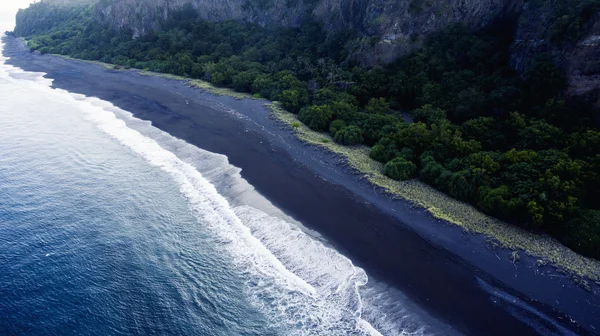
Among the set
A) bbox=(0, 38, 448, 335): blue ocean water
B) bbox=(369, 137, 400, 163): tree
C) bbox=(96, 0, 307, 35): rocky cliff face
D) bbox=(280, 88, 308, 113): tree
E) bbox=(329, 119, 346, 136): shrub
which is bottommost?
bbox=(0, 38, 448, 335): blue ocean water

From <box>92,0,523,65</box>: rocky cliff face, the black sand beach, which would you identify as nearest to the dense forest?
<box>92,0,523,65</box>: rocky cliff face

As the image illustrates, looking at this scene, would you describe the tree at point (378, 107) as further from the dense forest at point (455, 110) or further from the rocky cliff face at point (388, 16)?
the rocky cliff face at point (388, 16)

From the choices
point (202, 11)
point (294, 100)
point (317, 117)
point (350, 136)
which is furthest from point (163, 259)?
point (202, 11)

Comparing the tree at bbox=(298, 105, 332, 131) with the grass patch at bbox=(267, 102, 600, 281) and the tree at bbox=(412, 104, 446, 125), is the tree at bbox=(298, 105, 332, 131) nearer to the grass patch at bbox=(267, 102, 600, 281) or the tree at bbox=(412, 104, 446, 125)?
the grass patch at bbox=(267, 102, 600, 281)

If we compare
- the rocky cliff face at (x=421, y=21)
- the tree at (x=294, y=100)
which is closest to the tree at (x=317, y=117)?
the tree at (x=294, y=100)

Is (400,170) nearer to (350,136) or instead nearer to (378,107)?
(350,136)

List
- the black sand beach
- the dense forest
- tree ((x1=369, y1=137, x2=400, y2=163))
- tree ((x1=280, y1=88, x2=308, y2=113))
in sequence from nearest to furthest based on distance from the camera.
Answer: the black sand beach < the dense forest < tree ((x1=369, y1=137, x2=400, y2=163)) < tree ((x1=280, y1=88, x2=308, y2=113))
